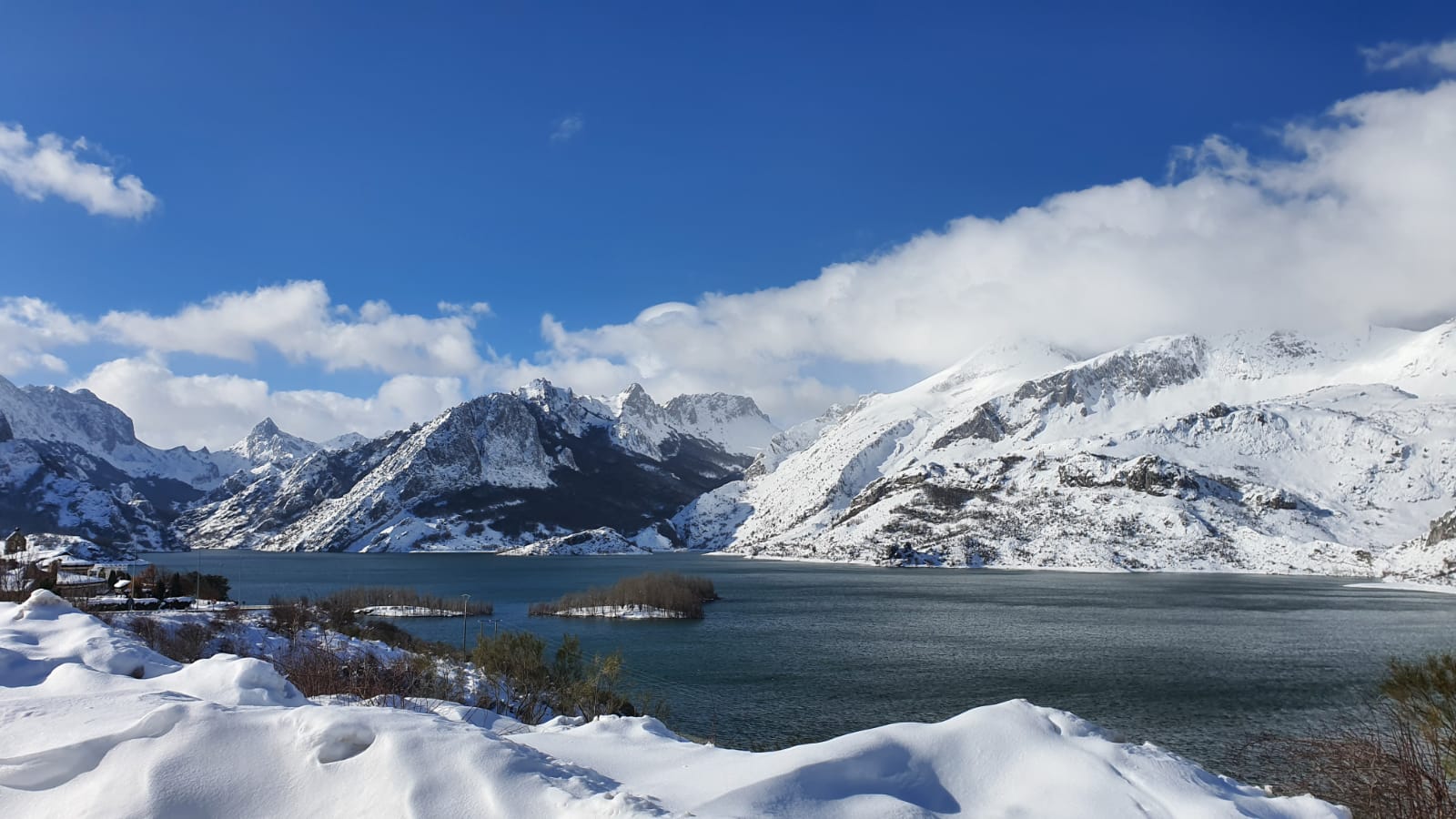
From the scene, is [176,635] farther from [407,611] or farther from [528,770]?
[407,611]

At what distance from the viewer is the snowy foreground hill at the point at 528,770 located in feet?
35.9

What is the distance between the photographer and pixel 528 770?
11.4m

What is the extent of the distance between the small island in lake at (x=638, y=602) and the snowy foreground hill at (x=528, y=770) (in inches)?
3717

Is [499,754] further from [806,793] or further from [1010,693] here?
[1010,693]

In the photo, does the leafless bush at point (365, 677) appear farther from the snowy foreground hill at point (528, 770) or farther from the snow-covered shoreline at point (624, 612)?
the snow-covered shoreline at point (624, 612)

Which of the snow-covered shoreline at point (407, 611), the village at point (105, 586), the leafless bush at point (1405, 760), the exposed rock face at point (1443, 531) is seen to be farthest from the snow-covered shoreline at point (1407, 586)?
the village at point (105, 586)

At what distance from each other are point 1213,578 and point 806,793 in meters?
211

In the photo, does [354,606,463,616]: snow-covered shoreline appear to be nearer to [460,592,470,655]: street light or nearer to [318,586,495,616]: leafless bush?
[318,586,495,616]: leafless bush

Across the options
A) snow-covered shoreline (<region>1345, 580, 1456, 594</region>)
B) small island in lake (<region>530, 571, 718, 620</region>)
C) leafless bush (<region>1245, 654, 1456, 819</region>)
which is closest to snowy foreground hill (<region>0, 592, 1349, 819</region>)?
leafless bush (<region>1245, 654, 1456, 819</region>)

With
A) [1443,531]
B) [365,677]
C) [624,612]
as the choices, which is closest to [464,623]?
[624,612]

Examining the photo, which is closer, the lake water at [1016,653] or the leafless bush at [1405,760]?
the leafless bush at [1405,760]

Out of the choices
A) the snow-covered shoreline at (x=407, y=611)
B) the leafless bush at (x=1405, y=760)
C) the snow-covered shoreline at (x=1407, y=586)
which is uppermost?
the leafless bush at (x=1405, y=760)

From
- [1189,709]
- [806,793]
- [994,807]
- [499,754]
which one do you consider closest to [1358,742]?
[994,807]

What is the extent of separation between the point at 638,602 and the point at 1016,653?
191 ft
